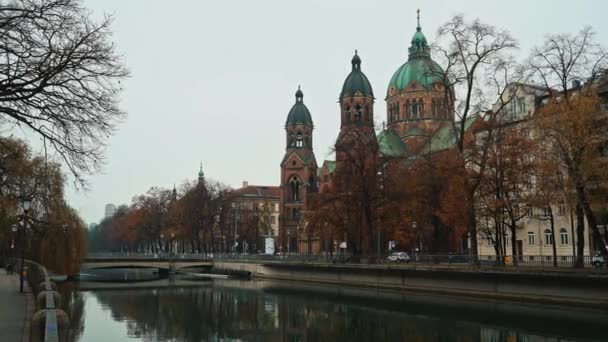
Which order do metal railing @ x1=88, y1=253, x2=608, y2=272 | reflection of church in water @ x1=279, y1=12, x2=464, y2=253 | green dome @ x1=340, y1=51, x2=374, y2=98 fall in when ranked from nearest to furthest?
metal railing @ x1=88, y1=253, x2=608, y2=272 → reflection of church in water @ x1=279, y1=12, x2=464, y2=253 → green dome @ x1=340, y1=51, x2=374, y2=98

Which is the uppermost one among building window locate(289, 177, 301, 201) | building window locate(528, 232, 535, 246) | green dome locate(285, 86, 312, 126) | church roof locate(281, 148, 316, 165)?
green dome locate(285, 86, 312, 126)

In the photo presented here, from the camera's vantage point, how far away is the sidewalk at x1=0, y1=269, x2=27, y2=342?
16.7m

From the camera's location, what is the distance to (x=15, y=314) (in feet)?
67.6

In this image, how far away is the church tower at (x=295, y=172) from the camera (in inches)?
4112

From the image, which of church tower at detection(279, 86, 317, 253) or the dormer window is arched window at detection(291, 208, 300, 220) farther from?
the dormer window

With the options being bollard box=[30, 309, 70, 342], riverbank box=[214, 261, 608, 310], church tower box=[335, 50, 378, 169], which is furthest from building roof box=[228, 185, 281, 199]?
bollard box=[30, 309, 70, 342]

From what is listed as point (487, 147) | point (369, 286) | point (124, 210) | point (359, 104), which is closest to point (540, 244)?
point (369, 286)

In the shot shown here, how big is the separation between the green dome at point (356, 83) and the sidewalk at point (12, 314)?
68.4 metres

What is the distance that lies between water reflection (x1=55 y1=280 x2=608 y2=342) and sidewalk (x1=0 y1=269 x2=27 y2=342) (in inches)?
128

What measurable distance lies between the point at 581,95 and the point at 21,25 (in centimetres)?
2828

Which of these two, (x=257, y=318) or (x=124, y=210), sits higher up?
(x=124, y=210)

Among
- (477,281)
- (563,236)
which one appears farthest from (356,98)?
(477,281)

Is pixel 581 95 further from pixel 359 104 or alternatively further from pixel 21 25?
pixel 359 104

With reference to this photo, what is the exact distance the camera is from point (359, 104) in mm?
92812
